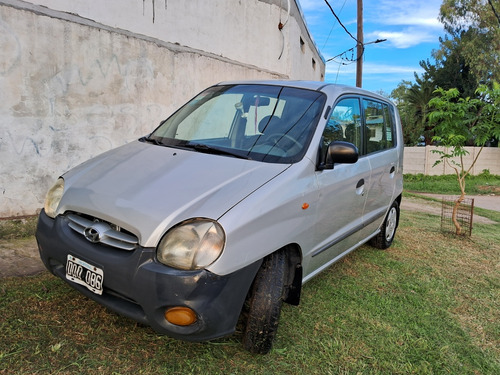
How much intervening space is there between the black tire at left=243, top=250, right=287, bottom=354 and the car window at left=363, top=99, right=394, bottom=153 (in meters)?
1.92

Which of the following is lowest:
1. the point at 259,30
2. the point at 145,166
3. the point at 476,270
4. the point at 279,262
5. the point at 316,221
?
the point at 476,270

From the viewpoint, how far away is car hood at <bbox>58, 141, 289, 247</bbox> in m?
2.09

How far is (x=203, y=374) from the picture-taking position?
86.6 inches

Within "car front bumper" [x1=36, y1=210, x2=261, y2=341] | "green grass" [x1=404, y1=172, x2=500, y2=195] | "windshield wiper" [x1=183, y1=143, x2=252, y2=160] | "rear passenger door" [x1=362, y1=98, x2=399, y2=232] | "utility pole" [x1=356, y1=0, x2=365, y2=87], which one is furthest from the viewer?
"utility pole" [x1=356, y1=0, x2=365, y2=87]

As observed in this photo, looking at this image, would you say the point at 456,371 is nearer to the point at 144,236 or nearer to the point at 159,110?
the point at 144,236

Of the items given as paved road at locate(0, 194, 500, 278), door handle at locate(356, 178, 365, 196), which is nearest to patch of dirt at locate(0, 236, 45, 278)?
paved road at locate(0, 194, 500, 278)

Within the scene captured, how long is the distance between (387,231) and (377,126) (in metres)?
1.36

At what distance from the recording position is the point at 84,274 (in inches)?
87.2

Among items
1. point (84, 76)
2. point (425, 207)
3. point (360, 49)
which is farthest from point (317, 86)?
point (360, 49)

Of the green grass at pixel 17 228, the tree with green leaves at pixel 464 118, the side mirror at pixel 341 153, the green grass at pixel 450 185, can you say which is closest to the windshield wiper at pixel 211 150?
the side mirror at pixel 341 153

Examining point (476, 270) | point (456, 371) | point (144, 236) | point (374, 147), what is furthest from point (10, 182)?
point (476, 270)

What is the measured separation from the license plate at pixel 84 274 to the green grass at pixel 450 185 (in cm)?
1372

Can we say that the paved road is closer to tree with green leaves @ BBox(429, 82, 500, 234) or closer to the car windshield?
the car windshield

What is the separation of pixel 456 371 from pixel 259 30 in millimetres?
8033
